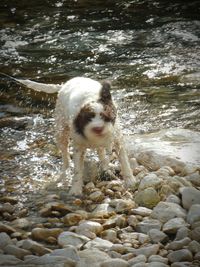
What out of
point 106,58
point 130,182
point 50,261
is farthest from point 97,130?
point 106,58

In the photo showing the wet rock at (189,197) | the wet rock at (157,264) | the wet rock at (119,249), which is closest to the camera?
the wet rock at (157,264)

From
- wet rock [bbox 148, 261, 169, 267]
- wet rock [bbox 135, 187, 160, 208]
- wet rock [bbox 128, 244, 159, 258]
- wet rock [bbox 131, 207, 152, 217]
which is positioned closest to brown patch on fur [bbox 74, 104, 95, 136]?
wet rock [bbox 135, 187, 160, 208]

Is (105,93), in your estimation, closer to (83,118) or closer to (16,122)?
(83,118)

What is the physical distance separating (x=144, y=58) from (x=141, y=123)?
9.89ft

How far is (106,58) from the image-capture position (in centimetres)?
1075

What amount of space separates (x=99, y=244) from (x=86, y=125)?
1408mm

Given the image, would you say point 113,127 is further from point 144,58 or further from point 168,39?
point 168,39

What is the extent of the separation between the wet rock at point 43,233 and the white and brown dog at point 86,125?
1.11 m

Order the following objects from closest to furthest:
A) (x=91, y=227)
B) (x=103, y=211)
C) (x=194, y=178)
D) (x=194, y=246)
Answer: (x=194, y=246), (x=91, y=227), (x=103, y=211), (x=194, y=178)

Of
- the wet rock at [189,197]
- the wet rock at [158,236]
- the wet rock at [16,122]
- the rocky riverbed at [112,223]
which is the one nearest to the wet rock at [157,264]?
the rocky riverbed at [112,223]

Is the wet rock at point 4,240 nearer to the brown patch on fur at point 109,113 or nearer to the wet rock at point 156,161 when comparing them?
the brown patch on fur at point 109,113

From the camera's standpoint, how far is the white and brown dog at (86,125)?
5488 millimetres

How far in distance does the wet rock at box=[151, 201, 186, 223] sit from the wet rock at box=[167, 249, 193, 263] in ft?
2.33

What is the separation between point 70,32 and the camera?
41.4 feet
